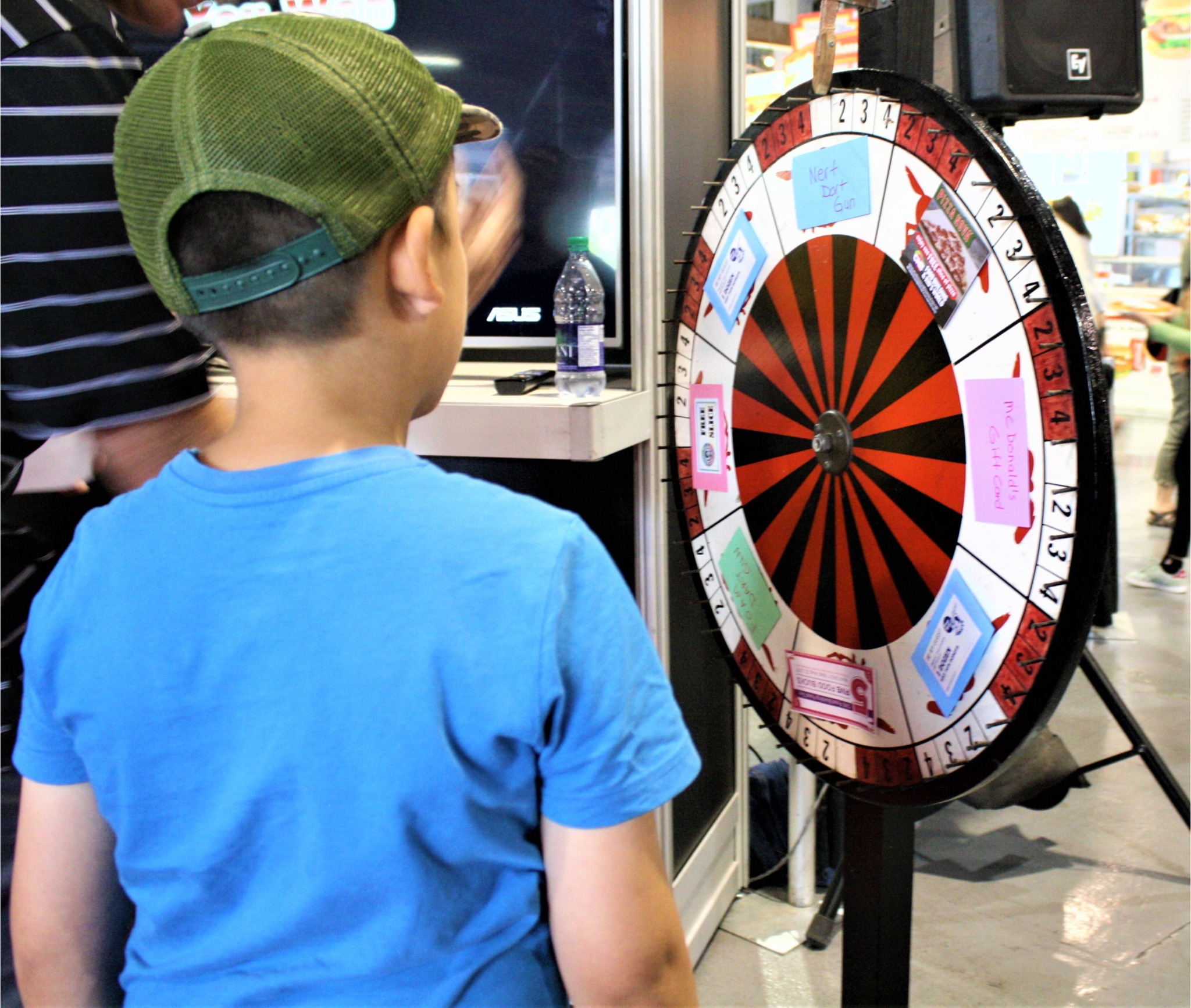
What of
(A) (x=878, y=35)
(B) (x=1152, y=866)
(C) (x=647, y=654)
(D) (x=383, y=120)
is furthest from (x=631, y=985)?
(B) (x=1152, y=866)

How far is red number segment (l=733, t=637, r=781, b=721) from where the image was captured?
1300mm

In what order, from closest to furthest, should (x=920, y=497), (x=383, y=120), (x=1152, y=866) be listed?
(x=383, y=120)
(x=920, y=497)
(x=1152, y=866)

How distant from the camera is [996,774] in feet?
3.21

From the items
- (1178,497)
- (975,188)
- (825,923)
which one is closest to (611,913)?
(975,188)

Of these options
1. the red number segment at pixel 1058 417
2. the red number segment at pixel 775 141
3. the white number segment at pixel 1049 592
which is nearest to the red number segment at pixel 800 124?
the red number segment at pixel 775 141

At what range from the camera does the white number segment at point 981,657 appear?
975mm

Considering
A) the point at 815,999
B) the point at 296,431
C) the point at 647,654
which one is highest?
the point at 296,431

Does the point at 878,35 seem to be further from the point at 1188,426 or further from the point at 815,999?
the point at 1188,426

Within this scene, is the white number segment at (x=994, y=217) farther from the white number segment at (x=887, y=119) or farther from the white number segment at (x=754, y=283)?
the white number segment at (x=754, y=283)

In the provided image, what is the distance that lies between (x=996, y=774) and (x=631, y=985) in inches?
19.6

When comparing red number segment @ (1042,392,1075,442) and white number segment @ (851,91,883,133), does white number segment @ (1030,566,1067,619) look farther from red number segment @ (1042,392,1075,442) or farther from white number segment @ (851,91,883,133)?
white number segment @ (851,91,883,133)

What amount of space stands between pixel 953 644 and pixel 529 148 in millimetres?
1190

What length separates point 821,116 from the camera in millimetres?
1116

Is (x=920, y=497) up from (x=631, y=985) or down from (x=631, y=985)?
up
